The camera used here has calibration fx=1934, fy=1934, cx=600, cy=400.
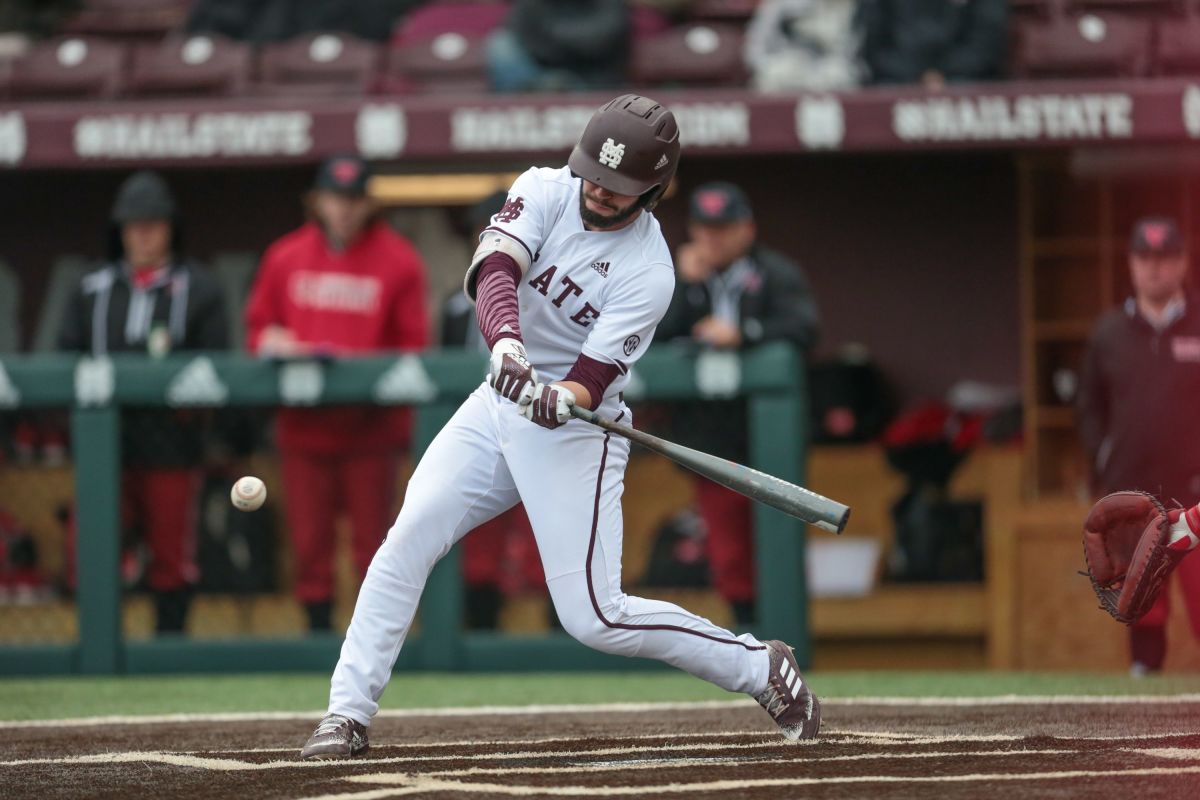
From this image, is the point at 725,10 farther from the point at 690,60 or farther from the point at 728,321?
the point at 728,321

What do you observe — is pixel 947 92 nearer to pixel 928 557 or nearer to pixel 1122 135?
pixel 1122 135

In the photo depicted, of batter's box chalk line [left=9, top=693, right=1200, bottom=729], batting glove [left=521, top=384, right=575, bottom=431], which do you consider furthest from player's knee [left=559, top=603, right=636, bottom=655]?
batter's box chalk line [left=9, top=693, right=1200, bottom=729]

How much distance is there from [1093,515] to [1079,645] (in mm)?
3031

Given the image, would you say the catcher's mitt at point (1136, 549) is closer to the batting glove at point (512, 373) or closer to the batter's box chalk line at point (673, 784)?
the batter's box chalk line at point (673, 784)

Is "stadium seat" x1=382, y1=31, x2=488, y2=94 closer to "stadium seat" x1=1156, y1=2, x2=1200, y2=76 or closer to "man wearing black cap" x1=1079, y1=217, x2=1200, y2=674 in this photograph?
"stadium seat" x1=1156, y1=2, x2=1200, y2=76

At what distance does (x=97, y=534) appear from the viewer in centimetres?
721

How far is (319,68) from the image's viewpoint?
935 centimetres

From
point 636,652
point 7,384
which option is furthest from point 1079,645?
point 7,384

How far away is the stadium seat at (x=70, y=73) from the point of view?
9375 mm

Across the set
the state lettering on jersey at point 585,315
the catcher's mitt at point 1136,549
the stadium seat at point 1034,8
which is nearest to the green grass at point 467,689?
the catcher's mitt at point 1136,549

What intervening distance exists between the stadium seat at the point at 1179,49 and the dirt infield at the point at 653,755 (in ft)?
12.8

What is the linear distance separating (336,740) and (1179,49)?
590 cm

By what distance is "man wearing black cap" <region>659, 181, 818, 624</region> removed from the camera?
7.06 m

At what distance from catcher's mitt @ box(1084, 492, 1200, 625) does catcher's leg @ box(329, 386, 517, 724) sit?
4.94 ft
